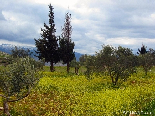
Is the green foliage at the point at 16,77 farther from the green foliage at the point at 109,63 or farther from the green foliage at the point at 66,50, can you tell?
the green foliage at the point at 66,50

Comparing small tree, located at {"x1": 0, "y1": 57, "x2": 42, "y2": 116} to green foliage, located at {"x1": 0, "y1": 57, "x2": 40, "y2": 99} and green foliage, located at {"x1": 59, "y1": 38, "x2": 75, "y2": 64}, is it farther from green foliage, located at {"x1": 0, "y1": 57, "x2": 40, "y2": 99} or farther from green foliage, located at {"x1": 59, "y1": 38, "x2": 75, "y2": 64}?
green foliage, located at {"x1": 59, "y1": 38, "x2": 75, "y2": 64}

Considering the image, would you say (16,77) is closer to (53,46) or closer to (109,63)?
(109,63)

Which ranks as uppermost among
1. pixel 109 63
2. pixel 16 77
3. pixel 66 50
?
pixel 66 50

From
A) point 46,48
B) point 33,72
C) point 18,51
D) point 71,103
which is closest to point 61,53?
point 46,48

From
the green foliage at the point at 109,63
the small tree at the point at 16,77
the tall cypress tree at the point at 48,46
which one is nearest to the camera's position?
the small tree at the point at 16,77

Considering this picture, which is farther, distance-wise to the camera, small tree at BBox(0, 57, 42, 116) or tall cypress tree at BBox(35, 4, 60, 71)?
tall cypress tree at BBox(35, 4, 60, 71)

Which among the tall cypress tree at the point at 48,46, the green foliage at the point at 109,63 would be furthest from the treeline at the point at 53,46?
the green foliage at the point at 109,63

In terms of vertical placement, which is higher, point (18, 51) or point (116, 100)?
point (18, 51)

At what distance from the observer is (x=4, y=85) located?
13938 mm

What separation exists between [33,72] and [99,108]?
7524 mm

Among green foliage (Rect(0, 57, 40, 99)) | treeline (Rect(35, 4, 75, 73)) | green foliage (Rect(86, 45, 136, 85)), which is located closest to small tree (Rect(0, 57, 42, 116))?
green foliage (Rect(0, 57, 40, 99))

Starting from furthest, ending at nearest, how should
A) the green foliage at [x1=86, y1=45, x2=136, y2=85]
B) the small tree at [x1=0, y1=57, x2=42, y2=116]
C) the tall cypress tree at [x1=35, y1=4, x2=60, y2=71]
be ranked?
the tall cypress tree at [x1=35, y1=4, x2=60, y2=71] → the green foliage at [x1=86, y1=45, x2=136, y2=85] → the small tree at [x1=0, y1=57, x2=42, y2=116]

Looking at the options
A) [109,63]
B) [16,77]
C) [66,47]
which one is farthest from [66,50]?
[16,77]

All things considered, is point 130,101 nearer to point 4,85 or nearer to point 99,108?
point 99,108
